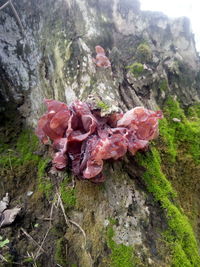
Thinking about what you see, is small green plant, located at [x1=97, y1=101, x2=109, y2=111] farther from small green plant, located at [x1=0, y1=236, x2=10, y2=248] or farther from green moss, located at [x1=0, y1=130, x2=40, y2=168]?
small green plant, located at [x1=0, y1=236, x2=10, y2=248]

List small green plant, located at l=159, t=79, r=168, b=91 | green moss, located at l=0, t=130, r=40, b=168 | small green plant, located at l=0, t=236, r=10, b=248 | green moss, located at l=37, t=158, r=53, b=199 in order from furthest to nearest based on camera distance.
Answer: small green plant, located at l=159, t=79, r=168, b=91 < green moss, located at l=0, t=130, r=40, b=168 < green moss, located at l=37, t=158, r=53, b=199 < small green plant, located at l=0, t=236, r=10, b=248

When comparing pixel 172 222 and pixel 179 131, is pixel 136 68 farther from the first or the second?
pixel 172 222

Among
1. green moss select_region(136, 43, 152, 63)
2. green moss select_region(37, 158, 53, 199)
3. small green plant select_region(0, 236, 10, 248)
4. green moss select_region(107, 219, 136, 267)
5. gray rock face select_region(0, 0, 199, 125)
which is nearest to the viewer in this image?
green moss select_region(107, 219, 136, 267)

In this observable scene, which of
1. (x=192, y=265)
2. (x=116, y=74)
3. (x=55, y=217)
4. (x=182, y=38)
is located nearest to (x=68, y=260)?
(x=55, y=217)

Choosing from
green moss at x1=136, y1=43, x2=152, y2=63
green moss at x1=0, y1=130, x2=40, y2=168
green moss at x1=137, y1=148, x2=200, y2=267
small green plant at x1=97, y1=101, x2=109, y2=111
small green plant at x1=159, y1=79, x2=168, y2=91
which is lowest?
green moss at x1=137, y1=148, x2=200, y2=267

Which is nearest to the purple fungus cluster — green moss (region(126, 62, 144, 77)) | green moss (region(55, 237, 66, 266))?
green moss (region(55, 237, 66, 266))

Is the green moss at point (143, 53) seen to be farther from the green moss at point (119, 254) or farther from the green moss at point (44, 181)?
the green moss at point (119, 254)

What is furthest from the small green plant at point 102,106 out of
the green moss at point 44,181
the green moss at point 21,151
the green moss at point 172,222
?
the green moss at point 21,151
